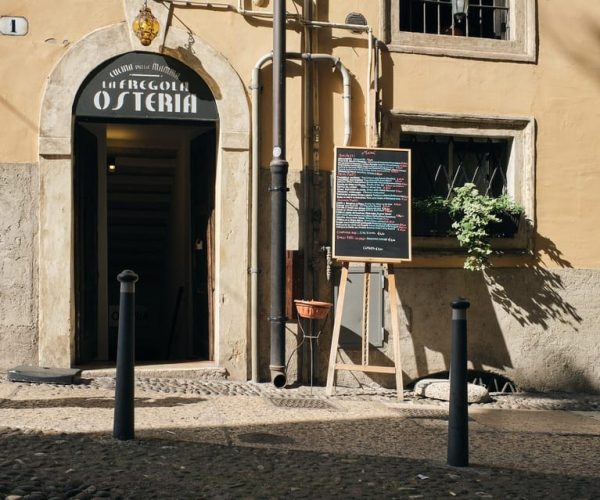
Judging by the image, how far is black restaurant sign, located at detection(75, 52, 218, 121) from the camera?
8938mm

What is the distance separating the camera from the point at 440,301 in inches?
376

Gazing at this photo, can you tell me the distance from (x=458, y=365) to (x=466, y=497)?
0.87 metres

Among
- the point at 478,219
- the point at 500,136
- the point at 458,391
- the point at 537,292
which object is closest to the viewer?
the point at 458,391

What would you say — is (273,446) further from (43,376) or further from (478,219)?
(478,219)

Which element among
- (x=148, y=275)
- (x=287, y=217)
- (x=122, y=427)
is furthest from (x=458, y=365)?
(x=148, y=275)

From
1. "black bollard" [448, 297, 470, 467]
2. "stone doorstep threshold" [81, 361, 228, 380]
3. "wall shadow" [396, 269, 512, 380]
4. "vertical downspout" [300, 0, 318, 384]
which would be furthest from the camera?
"wall shadow" [396, 269, 512, 380]

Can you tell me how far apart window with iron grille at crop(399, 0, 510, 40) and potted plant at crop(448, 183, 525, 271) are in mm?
1853

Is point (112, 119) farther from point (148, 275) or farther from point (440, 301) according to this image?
point (148, 275)

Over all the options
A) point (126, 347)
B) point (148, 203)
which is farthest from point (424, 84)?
point (148, 203)

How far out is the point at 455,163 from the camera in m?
9.97

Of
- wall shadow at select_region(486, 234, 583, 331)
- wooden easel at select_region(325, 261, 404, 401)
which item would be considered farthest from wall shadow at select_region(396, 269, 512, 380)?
wooden easel at select_region(325, 261, 404, 401)

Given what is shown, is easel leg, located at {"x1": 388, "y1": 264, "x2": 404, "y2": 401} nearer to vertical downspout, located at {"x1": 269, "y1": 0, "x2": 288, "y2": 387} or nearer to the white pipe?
vertical downspout, located at {"x1": 269, "y1": 0, "x2": 288, "y2": 387}

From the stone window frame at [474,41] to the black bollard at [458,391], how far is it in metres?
4.94

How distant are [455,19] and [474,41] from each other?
0.37m
